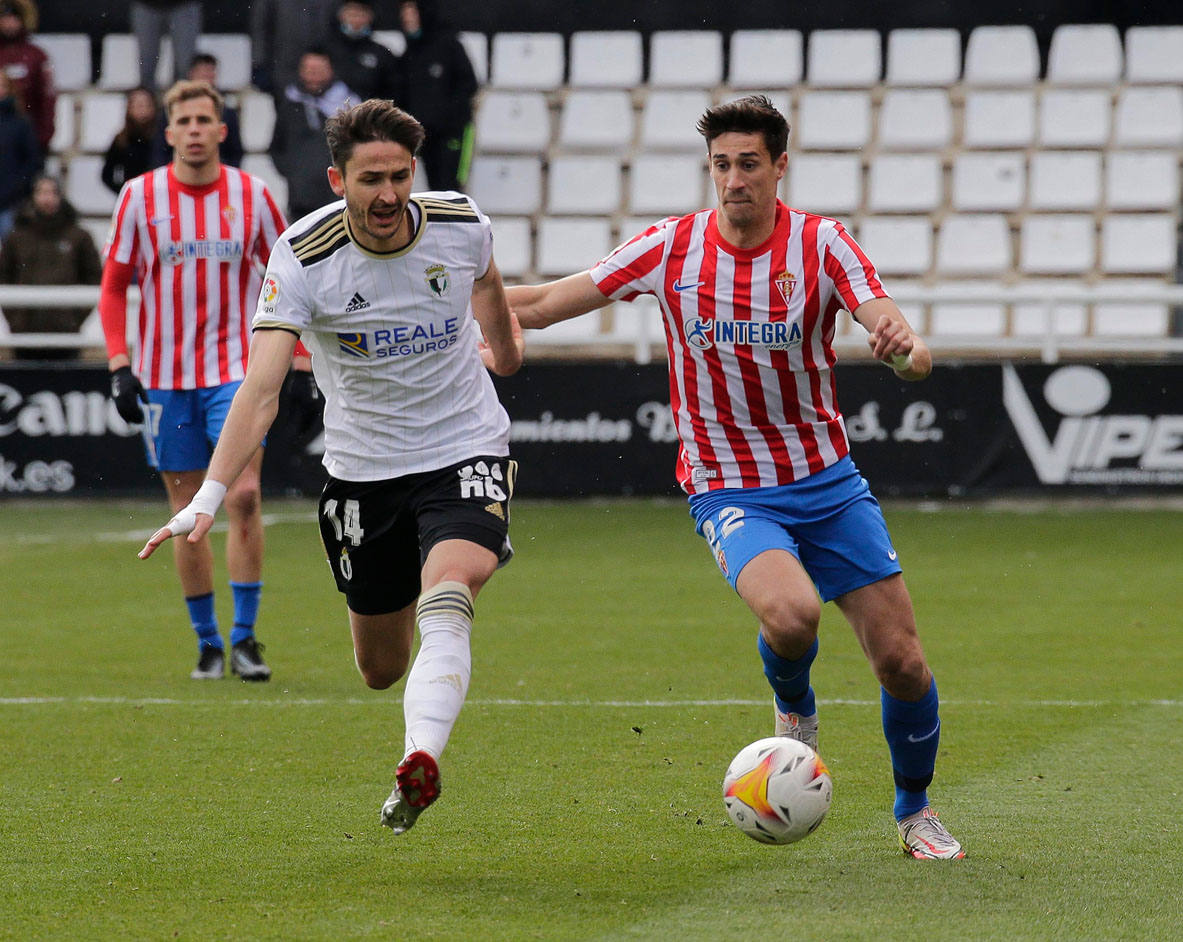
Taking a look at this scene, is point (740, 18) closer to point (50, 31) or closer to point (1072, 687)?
point (50, 31)

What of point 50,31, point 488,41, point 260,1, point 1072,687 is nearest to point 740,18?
point 488,41

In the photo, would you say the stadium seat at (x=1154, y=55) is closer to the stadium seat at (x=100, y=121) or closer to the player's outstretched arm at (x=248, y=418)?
the stadium seat at (x=100, y=121)

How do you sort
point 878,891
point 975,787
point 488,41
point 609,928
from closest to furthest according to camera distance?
1. point 609,928
2. point 878,891
3. point 975,787
4. point 488,41

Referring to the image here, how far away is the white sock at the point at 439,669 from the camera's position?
14.1ft

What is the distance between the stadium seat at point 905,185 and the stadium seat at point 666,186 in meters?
1.58

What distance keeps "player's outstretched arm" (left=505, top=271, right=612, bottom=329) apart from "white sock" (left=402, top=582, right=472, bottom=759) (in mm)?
987

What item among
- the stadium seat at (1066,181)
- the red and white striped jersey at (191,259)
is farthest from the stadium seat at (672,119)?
the red and white striped jersey at (191,259)

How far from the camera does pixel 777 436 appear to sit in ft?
17.0

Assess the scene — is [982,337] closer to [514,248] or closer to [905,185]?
[905,185]

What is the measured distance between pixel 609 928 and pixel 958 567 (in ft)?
23.0

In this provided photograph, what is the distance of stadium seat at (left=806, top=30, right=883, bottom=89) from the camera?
17.9 m

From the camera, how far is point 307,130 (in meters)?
14.9

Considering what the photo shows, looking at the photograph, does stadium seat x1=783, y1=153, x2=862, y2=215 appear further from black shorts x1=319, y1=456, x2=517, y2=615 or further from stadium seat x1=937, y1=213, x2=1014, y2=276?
black shorts x1=319, y1=456, x2=517, y2=615

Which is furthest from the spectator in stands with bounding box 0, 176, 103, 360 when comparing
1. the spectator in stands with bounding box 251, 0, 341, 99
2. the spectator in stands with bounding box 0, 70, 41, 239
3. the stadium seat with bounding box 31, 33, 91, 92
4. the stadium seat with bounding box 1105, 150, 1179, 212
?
the stadium seat with bounding box 1105, 150, 1179, 212
